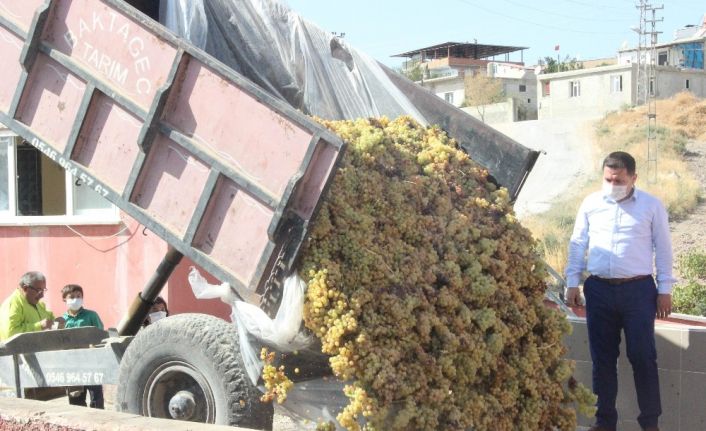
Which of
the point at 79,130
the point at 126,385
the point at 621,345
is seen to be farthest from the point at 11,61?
the point at 621,345

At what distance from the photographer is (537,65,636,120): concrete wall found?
51375 mm

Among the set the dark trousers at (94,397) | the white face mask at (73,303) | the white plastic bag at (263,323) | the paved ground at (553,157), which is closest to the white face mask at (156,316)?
the white face mask at (73,303)

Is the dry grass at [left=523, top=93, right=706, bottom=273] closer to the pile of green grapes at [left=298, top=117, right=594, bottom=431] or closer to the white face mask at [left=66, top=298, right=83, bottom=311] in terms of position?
the white face mask at [left=66, top=298, right=83, bottom=311]

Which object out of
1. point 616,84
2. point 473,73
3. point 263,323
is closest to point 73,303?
point 263,323

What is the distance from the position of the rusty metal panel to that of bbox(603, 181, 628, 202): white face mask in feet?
6.96

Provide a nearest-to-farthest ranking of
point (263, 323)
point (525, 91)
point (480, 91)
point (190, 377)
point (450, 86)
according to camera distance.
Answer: point (263, 323) < point (190, 377) < point (480, 91) < point (450, 86) < point (525, 91)

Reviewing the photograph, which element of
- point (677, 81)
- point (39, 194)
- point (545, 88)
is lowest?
point (39, 194)

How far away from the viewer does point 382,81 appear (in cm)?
629

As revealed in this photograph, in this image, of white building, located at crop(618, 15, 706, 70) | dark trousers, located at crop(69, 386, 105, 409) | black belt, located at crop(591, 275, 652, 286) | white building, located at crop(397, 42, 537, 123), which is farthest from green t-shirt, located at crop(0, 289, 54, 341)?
white building, located at crop(618, 15, 706, 70)

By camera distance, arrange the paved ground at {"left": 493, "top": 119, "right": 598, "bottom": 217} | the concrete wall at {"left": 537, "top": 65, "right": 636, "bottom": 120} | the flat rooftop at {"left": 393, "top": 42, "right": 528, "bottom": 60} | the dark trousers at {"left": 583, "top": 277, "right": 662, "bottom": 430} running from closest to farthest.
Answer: the dark trousers at {"left": 583, "top": 277, "right": 662, "bottom": 430}
the paved ground at {"left": 493, "top": 119, "right": 598, "bottom": 217}
the concrete wall at {"left": 537, "top": 65, "right": 636, "bottom": 120}
the flat rooftop at {"left": 393, "top": 42, "right": 528, "bottom": 60}

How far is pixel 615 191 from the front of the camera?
17.9ft

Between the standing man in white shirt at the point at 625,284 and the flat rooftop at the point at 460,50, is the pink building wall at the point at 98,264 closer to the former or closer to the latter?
the standing man in white shirt at the point at 625,284

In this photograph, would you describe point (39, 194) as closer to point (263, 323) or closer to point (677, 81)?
point (263, 323)

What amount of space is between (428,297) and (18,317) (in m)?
4.43
